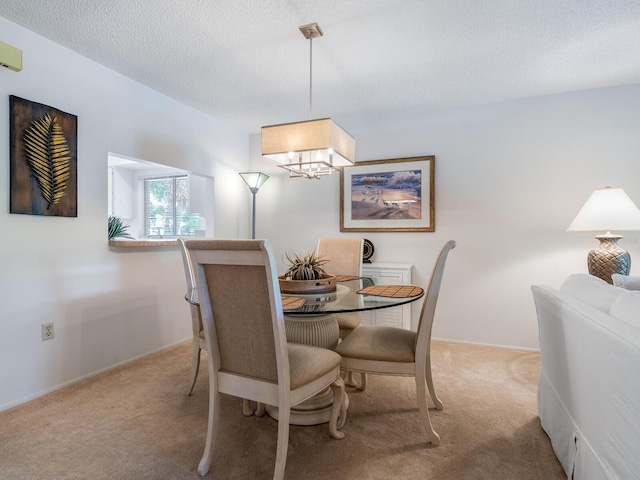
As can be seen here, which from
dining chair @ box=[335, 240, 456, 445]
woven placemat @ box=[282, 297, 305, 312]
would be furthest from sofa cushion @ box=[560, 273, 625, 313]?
woven placemat @ box=[282, 297, 305, 312]

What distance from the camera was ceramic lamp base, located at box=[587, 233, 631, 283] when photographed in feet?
8.52

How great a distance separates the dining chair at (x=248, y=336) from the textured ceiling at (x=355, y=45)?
147 centimetres

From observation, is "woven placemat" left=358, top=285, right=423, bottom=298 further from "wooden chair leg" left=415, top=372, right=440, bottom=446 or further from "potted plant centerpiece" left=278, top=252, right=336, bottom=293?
"wooden chair leg" left=415, top=372, right=440, bottom=446

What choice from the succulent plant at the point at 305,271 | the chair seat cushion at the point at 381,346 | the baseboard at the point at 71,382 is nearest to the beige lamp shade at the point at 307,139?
the succulent plant at the point at 305,271

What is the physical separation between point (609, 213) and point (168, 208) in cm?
601

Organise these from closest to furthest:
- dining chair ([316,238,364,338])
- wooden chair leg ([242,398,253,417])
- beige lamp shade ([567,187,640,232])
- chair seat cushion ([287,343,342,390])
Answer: chair seat cushion ([287,343,342,390]), wooden chair leg ([242,398,253,417]), beige lamp shade ([567,187,640,232]), dining chair ([316,238,364,338])

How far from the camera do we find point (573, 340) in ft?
4.68

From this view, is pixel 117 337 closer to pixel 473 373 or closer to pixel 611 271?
pixel 473 373

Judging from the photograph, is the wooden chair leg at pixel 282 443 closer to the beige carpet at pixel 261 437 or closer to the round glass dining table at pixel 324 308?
the beige carpet at pixel 261 437

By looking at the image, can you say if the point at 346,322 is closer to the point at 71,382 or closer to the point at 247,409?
the point at 247,409

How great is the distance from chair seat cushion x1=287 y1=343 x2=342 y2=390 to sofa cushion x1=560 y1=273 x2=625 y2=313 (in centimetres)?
111

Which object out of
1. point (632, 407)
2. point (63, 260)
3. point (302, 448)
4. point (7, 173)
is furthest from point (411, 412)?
point (7, 173)

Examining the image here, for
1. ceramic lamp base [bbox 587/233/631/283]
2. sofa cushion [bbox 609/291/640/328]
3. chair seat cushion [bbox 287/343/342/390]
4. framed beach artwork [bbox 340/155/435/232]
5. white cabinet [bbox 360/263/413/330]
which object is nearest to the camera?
sofa cushion [bbox 609/291/640/328]

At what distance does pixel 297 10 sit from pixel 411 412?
7.79ft
